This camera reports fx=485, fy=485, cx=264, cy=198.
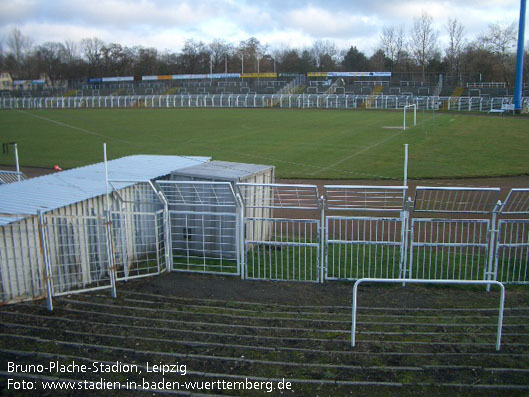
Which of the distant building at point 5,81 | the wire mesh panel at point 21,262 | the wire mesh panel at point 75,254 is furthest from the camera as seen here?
the distant building at point 5,81

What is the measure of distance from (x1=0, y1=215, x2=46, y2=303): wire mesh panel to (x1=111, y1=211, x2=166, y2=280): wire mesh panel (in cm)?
158

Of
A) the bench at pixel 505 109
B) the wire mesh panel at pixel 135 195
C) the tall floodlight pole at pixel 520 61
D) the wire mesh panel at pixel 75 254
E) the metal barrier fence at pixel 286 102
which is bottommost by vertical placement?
the wire mesh panel at pixel 75 254

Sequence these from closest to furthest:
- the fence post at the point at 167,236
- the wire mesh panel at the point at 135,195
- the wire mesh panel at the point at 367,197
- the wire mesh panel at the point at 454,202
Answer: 1. the wire mesh panel at the point at 454,202
2. the wire mesh panel at the point at 367,197
3. the fence post at the point at 167,236
4. the wire mesh panel at the point at 135,195

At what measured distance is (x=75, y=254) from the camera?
948cm

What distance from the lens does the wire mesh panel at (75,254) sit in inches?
357

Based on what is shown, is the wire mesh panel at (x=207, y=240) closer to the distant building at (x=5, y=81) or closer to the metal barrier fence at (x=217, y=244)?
the metal barrier fence at (x=217, y=244)

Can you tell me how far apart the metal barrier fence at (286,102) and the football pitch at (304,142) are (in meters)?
9.09

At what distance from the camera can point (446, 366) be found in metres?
5.99

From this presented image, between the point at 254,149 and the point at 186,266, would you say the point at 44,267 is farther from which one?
the point at 254,149

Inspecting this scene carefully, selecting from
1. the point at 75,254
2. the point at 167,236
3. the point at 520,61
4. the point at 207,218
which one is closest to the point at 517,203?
the point at 207,218

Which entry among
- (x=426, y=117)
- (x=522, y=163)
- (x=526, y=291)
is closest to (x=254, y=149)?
(x=522, y=163)

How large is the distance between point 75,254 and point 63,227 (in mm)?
594

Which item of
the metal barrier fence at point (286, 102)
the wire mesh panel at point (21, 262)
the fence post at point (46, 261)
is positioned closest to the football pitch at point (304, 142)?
the metal barrier fence at point (286, 102)

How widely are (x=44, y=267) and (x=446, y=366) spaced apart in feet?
20.8
